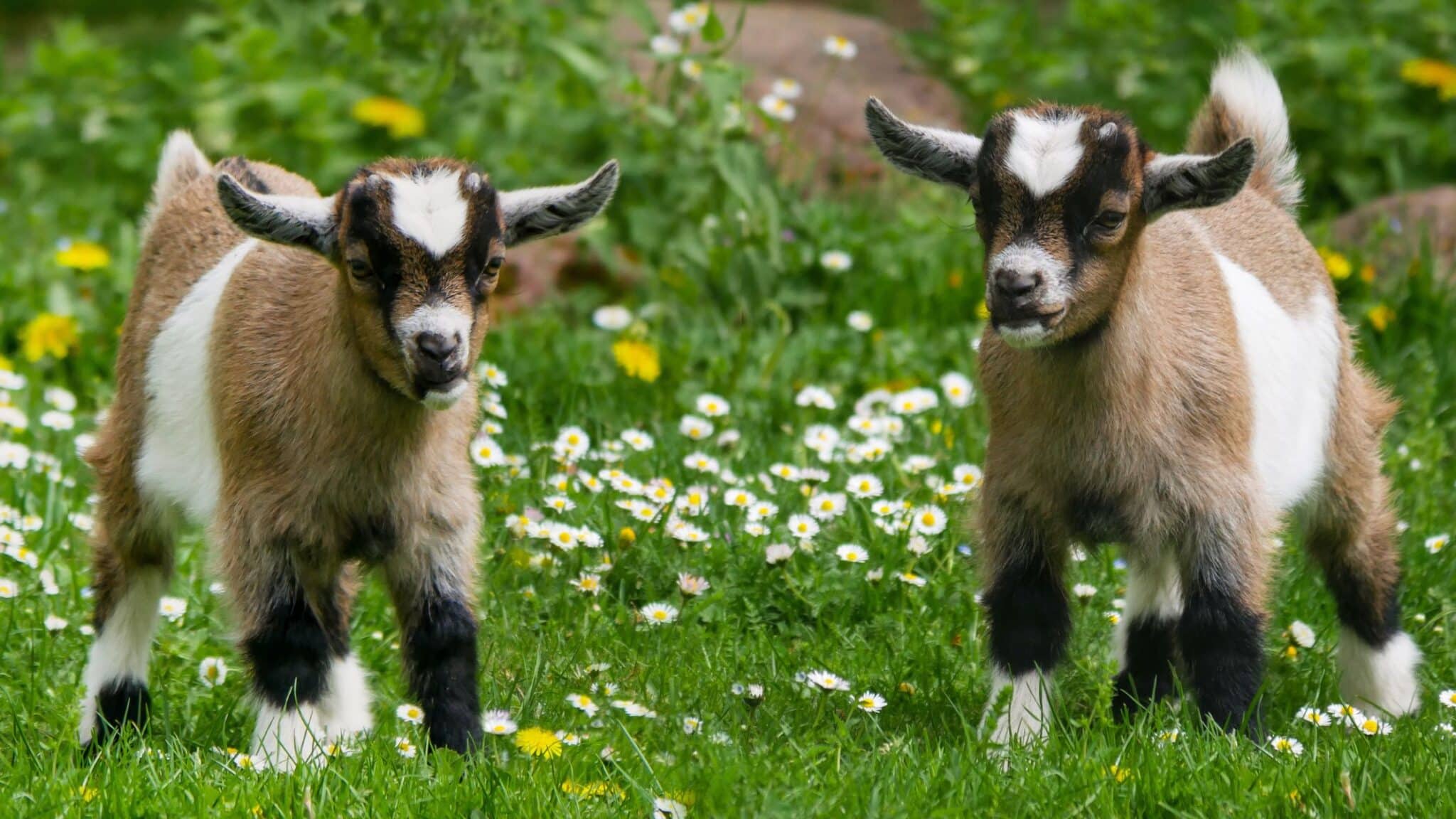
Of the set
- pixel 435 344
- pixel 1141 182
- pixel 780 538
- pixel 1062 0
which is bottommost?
pixel 1062 0

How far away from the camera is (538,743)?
4.04 metres

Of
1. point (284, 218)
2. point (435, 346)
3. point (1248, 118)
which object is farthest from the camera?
point (1248, 118)

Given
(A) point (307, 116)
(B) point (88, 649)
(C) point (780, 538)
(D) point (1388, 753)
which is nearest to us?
(D) point (1388, 753)

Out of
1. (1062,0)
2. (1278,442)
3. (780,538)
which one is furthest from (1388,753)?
(1062,0)

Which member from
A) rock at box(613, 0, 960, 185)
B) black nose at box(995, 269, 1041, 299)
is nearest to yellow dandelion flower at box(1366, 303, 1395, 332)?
rock at box(613, 0, 960, 185)

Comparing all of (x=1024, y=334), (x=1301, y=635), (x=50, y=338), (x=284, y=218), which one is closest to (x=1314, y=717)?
(x=1301, y=635)

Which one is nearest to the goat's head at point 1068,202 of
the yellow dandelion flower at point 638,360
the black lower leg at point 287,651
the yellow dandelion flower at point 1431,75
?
the black lower leg at point 287,651

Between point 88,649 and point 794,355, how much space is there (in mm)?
2711

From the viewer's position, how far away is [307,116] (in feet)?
25.1

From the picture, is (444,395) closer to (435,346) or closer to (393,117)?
(435,346)

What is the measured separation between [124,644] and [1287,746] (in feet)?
8.88

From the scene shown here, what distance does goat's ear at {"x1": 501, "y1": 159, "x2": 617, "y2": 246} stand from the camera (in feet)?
14.0

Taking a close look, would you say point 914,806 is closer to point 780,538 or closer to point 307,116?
point 780,538

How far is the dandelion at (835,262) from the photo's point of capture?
277 inches
